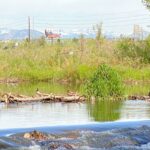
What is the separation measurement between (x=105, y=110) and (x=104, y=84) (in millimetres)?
2518

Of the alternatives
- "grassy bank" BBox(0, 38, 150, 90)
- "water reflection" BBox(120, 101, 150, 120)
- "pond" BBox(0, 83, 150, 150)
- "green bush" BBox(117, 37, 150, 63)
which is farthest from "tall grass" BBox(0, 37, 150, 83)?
"pond" BBox(0, 83, 150, 150)

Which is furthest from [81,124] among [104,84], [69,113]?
[104,84]

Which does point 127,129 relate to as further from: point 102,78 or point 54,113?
point 102,78

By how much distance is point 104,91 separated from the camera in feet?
77.5

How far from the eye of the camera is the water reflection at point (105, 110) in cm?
1955

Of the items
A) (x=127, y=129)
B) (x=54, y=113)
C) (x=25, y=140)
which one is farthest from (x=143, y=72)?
(x=25, y=140)

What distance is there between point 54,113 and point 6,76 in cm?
2150

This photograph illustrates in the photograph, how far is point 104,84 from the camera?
23.4 m

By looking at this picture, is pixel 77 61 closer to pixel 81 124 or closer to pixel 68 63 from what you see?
pixel 68 63

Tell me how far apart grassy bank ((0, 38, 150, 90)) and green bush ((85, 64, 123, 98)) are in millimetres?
14372

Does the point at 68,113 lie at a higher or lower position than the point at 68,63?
lower

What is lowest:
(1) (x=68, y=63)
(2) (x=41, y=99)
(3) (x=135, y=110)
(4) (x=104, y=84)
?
(3) (x=135, y=110)

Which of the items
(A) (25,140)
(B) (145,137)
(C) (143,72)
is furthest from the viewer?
(C) (143,72)

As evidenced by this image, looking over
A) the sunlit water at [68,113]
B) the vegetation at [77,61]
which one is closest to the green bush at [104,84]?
the sunlit water at [68,113]
